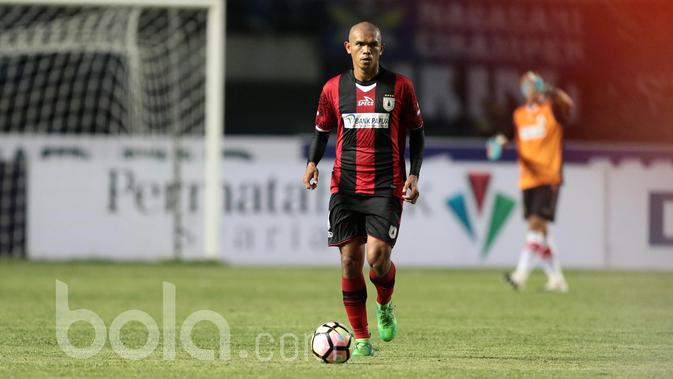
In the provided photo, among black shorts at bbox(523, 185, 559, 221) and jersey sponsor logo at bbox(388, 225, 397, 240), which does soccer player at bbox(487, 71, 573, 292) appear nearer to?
black shorts at bbox(523, 185, 559, 221)

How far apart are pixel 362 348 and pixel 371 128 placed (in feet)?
4.04

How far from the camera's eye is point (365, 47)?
7441mm

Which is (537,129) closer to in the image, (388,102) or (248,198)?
(248,198)

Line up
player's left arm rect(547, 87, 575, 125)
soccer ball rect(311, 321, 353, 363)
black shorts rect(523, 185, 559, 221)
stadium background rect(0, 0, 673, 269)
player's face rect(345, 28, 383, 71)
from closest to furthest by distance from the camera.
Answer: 1. soccer ball rect(311, 321, 353, 363)
2. player's face rect(345, 28, 383, 71)
3. player's left arm rect(547, 87, 575, 125)
4. black shorts rect(523, 185, 559, 221)
5. stadium background rect(0, 0, 673, 269)

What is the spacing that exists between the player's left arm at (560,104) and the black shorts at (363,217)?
575 cm

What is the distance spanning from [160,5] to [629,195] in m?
6.52

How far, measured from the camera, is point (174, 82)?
65.2ft

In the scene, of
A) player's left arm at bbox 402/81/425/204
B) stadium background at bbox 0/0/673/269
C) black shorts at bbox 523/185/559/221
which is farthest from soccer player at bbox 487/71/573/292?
player's left arm at bbox 402/81/425/204

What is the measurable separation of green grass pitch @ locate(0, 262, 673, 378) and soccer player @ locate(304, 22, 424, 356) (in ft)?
1.50

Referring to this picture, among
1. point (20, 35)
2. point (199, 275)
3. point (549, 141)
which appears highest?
point (20, 35)

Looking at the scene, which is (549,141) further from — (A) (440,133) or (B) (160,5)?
(A) (440,133)

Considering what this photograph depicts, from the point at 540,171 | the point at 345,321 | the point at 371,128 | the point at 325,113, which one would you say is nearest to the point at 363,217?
the point at 371,128

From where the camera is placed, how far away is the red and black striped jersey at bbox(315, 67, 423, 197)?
7.59 m

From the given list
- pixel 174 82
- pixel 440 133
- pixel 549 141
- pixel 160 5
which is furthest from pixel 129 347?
pixel 440 133
